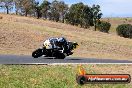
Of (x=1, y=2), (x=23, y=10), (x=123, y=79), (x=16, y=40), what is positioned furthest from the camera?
(x=23, y=10)

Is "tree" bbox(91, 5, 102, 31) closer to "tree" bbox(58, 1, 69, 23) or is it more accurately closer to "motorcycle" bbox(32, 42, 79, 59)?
"tree" bbox(58, 1, 69, 23)

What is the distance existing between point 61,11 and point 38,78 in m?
124

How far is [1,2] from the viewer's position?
128125mm

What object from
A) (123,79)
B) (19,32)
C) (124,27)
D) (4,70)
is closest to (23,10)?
(124,27)

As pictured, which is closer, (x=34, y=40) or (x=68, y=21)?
(x=34, y=40)

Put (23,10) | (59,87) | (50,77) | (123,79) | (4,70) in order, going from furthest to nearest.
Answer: (23,10), (4,70), (50,77), (59,87), (123,79)

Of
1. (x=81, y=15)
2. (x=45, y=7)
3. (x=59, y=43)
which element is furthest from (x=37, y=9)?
(x=59, y=43)

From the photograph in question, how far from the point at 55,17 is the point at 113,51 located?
91094 mm

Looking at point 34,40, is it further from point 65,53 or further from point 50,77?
point 50,77

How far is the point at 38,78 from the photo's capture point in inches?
725

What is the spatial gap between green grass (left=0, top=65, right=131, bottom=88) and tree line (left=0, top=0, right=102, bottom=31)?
103 metres

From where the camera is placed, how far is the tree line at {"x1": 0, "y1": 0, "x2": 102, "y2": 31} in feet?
421

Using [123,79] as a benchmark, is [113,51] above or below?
below

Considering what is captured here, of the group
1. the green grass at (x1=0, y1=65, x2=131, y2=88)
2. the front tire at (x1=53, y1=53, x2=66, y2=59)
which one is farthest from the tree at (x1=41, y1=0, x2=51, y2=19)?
the green grass at (x1=0, y1=65, x2=131, y2=88)
